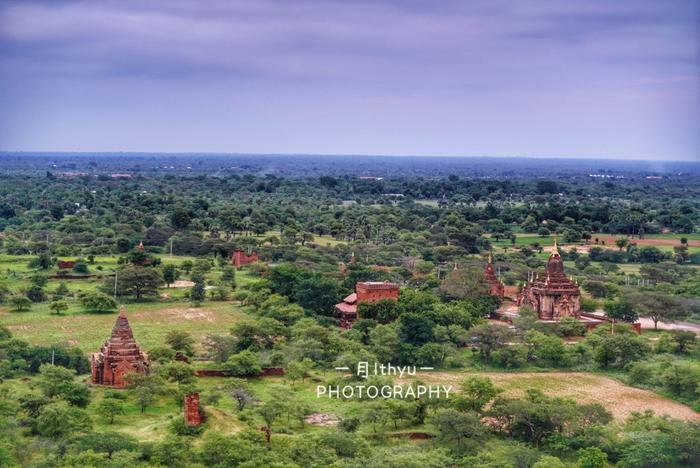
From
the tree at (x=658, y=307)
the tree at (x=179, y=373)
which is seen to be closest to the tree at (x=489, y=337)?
the tree at (x=658, y=307)

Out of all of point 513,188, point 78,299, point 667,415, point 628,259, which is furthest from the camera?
point 513,188

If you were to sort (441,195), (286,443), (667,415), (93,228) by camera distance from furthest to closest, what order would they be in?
(441,195), (93,228), (667,415), (286,443)

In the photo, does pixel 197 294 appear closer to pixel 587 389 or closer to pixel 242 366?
pixel 242 366

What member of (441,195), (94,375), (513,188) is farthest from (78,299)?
(513,188)

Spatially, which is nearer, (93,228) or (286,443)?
(286,443)

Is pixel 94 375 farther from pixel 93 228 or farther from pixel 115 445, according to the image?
pixel 93 228

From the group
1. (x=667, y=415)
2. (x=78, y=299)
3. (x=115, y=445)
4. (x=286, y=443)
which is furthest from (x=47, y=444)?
(x=78, y=299)

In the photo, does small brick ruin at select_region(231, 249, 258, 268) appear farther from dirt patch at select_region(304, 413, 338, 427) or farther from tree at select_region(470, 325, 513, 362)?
dirt patch at select_region(304, 413, 338, 427)
